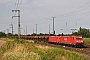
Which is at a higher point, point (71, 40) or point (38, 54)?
point (71, 40)

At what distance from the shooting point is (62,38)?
51.7 m

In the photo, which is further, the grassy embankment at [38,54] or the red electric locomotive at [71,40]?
the red electric locomotive at [71,40]

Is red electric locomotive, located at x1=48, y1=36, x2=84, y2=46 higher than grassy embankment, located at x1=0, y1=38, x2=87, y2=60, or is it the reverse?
red electric locomotive, located at x1=48, y1=36, x2=84, y2=46

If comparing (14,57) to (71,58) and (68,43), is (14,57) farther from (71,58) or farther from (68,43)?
(68,43)

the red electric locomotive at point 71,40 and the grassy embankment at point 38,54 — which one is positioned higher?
the red electric locomotive at point 71,40

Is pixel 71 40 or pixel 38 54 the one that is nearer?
pixel 38 54

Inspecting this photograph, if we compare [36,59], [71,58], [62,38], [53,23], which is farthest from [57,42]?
[36,59]

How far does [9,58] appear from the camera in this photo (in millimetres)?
14992

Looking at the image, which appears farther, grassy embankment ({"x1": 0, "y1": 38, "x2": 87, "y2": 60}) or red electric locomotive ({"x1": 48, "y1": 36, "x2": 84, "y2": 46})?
red electric locomotive ({"x1": 48, "y1": 36, "x2": 84, "y2": 46})

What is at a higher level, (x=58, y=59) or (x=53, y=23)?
(x=53, y=23)

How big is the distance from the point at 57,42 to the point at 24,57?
42.2m

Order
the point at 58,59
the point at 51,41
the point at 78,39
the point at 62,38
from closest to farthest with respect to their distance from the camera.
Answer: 1. the point at 58,59
2. the point at 78,39
3. the point at 62,38
4. the point at 51,41

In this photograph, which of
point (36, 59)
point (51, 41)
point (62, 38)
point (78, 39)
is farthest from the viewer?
point (51, 41)

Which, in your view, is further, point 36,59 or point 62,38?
point 62,38
